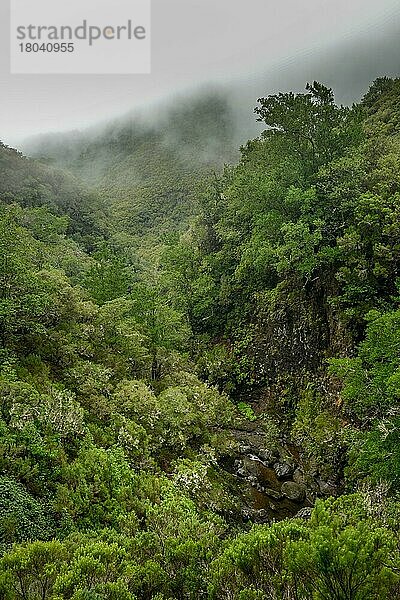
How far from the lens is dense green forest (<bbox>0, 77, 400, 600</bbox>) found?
20.0 feet

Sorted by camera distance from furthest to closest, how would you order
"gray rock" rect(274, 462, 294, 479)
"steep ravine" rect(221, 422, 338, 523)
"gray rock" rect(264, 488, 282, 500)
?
"gray rock" rect(274, 462, 294, 479)
"gray rock" rect(264, 488, 282, 500)
"steep ravine" rect(221, 422, 338, 523)

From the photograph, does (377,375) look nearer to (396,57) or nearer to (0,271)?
(0,271)

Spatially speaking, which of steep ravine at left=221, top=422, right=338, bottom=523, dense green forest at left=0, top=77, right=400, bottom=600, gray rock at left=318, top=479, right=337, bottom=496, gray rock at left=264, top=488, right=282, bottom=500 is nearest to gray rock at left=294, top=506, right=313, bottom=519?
steep ravine at left=221, top=422, right=338, bottom=523

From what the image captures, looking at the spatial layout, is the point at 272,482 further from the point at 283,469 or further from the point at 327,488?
the point at 327,488

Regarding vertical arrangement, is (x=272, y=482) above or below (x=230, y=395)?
below

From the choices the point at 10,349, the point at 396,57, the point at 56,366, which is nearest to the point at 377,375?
the point at 56,366

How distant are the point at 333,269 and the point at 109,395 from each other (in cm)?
1194

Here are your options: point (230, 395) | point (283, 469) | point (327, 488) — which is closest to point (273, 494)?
point (283, 469)

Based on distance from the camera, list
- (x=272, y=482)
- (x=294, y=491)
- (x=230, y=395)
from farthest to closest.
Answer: (x=230, y=395)
(x=272, y=482)
(x=294, y=491)

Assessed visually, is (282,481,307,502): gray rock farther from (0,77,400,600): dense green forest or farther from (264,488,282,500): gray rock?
(264,488,282,500): gray rock

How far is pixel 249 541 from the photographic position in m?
6.25

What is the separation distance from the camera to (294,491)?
50.2 feet

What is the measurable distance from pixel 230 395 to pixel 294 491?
25.7 feet

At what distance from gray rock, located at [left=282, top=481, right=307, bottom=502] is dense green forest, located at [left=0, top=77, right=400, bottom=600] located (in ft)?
0.26
